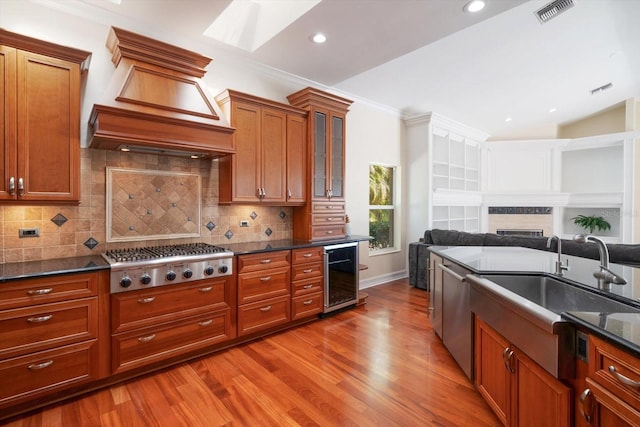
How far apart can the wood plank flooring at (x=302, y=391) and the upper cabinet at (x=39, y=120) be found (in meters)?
1.52

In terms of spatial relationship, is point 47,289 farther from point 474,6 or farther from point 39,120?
point 474,6

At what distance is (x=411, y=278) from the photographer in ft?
16.6

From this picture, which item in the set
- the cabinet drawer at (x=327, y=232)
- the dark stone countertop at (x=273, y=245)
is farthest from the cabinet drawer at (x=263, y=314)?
the cabinet drawer at (x=327, y=232)

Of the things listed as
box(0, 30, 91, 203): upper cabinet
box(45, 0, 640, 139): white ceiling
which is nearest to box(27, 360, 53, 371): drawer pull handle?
box(0, 30, 91, 203): upper cabinet

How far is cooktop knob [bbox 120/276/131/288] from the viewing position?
2292 millimetres

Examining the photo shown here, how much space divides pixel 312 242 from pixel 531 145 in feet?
22.8

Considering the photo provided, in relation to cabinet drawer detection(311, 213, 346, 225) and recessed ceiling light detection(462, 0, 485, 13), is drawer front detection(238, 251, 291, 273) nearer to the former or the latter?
cabinet drawer detection(311, 213, 346, 225)

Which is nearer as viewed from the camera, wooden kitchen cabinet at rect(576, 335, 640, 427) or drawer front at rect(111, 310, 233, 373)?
wooden kitchen cabinet at rect(576, 335, 640, 427)

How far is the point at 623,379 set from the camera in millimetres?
993

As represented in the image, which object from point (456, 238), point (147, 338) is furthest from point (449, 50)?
point (147, 338)

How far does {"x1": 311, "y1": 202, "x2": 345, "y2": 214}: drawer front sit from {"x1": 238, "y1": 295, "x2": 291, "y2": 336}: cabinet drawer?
1106 mm

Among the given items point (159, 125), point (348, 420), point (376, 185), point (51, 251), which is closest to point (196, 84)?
point (159, 125)

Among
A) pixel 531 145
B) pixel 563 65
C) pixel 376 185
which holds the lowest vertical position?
pixel 376 185

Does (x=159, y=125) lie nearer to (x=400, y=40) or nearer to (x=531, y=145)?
(x=400, y=40)
